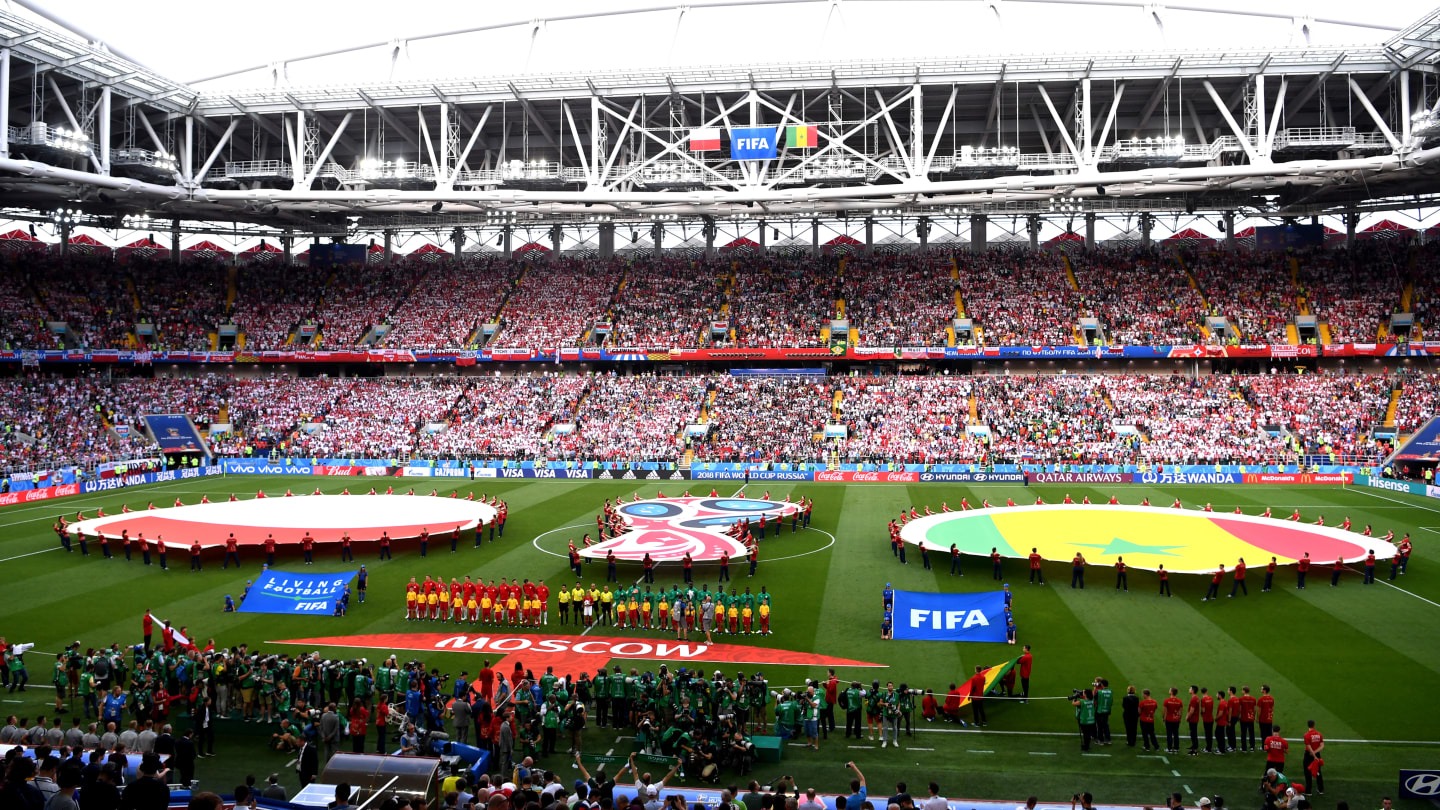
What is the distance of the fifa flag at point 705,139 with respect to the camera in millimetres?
49906

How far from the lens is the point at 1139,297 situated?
62.4m

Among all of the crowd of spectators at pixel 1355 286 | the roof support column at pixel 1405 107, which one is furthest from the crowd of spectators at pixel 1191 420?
the roof support column at pixel 1405 107

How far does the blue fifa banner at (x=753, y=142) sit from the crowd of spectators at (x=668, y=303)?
16484 millimetres

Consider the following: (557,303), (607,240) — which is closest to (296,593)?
(557,303)

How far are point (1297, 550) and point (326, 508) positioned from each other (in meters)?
33.7

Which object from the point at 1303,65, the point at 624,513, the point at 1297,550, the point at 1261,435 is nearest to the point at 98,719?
the point at 624,513

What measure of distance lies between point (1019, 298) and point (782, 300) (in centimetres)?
1605

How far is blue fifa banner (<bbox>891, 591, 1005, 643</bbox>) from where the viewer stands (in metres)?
21.8

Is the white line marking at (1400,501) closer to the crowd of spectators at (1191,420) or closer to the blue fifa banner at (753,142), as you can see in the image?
the crowd of spectators at (1191,420)

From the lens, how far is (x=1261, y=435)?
2018 inches

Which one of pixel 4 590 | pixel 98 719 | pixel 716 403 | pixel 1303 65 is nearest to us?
pixel 98 719

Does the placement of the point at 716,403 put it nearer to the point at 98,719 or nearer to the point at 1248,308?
the point at 1248,308

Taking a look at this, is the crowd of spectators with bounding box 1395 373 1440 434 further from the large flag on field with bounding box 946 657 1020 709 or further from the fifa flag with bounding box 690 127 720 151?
the large flag on field with bounding box 946 657 1020 709

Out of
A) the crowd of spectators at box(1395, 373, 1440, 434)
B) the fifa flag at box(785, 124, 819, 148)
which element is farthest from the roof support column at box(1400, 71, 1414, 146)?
the fifa flag at box(785, 124, 819, 148)
